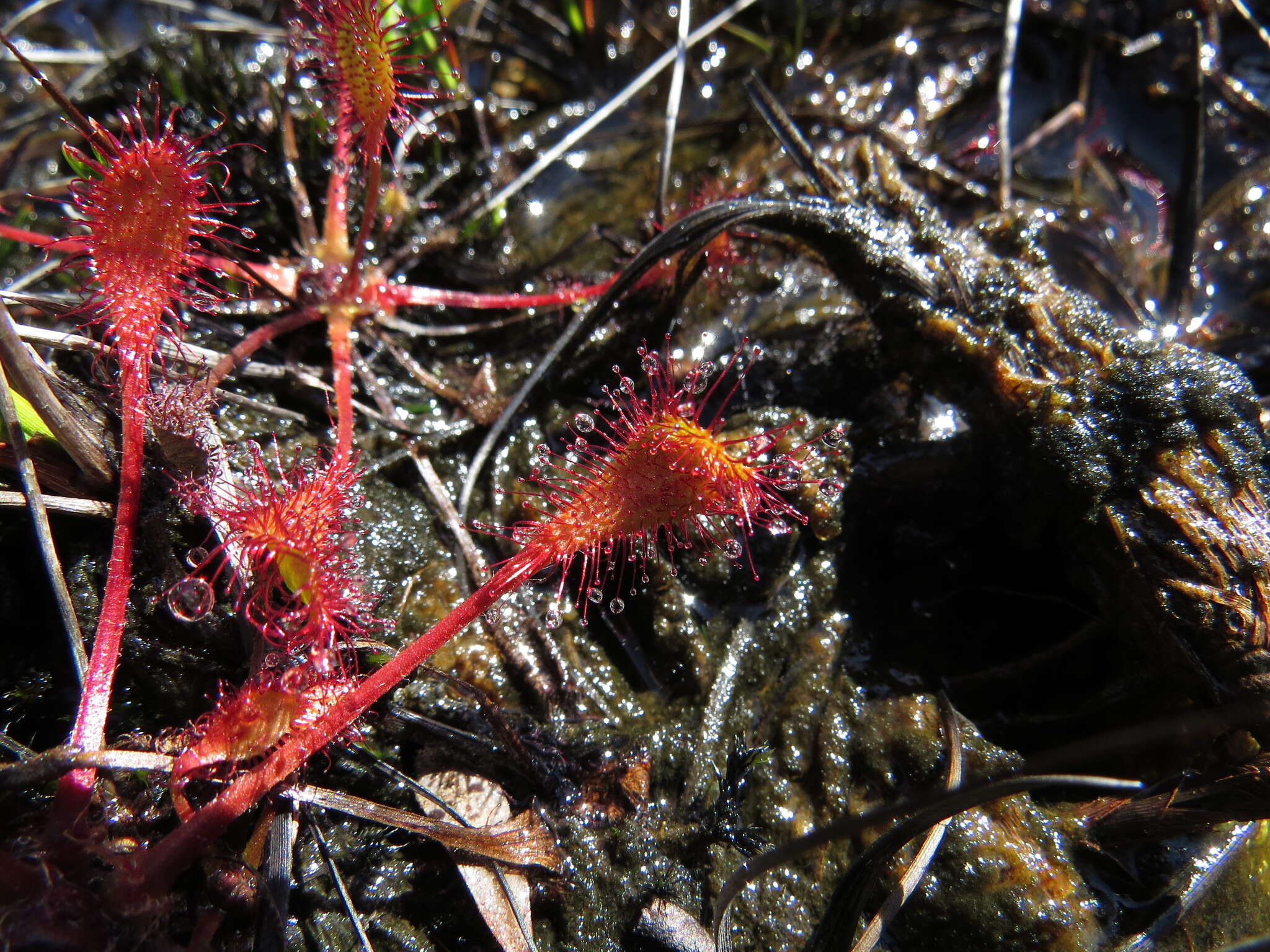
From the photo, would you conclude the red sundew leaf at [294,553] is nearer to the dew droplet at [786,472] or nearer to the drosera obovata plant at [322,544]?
the drosera obovata plant at [322,544]

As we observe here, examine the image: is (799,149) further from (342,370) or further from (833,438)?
(342,370)

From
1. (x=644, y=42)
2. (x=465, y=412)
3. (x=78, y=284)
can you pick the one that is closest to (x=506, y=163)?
(x=644, y=42)

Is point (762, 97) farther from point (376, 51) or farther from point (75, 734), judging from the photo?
point (75, 734)

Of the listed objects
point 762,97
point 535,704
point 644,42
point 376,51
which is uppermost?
point 644,42

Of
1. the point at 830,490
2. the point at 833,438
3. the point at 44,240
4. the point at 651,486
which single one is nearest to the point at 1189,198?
the point at 833,438

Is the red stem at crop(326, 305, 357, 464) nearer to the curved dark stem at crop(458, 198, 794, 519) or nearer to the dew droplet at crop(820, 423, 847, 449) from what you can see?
the curved dark stem at crop(458, 198, 794, 519)

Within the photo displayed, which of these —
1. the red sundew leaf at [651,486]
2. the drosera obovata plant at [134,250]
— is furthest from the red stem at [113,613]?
the red sundew leaf at [651,486]

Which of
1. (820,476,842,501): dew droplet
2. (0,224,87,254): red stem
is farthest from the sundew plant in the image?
(0,224,87,254): red stem
